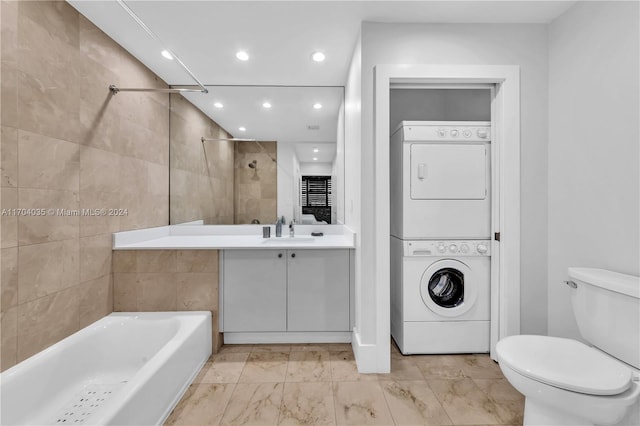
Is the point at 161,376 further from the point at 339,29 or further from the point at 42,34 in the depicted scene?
the point at 339,29

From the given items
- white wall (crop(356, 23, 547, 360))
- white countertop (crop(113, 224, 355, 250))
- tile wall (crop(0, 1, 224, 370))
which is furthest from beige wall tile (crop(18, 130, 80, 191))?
white wall (crop(356, 23, 547, 360))

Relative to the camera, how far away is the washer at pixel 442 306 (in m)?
2.18

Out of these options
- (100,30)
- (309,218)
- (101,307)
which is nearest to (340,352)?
(309,218)

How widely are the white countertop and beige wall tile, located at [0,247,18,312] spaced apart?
673 millimetres

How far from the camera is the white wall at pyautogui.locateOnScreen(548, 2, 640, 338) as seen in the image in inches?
58.9

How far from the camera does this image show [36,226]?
62.2 inches

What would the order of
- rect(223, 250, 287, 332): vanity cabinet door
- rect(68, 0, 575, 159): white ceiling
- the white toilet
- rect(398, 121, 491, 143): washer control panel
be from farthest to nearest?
rect(223, 250, 287, 332): vanity cabinet door, rect(398, 121, 491, 143): washer control panel, rect(68, 0, 575, 159): white ceiling, the white toilet

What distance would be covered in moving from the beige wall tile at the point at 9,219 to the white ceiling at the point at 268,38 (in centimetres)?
115

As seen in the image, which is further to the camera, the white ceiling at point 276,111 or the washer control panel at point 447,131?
the white ceiling at point 276,111

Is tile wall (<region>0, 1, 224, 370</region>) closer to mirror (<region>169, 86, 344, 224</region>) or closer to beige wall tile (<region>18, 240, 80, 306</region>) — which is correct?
beige wall tile (<region>18, 240, 80, 306</region>)

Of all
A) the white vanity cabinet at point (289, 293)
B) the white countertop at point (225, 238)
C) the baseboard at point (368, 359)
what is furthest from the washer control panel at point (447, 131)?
the baseboard at point (368, 359)

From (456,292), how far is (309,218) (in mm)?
1439

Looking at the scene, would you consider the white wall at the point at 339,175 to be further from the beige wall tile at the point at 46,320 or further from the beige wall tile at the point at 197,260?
the beige wall tile at the point at 46,320

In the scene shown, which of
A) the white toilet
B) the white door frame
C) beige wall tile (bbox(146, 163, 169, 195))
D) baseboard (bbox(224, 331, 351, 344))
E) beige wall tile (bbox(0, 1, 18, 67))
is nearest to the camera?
the white toilet
